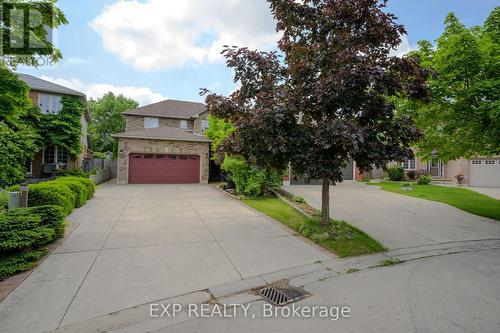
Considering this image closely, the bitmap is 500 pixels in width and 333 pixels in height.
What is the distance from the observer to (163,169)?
1928 cm

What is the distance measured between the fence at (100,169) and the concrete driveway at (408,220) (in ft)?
47.6

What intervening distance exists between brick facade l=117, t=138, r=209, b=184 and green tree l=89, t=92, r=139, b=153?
23.3 m

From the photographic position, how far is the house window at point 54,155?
18.4 meters

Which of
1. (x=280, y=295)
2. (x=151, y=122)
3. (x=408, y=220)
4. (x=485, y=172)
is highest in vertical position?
(x=151, y=122)

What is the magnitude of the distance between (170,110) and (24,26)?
2263cm

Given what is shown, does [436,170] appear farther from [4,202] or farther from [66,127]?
[66,127]

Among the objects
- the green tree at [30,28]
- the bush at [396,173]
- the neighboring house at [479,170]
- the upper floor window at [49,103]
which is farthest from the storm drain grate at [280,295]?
the bush at [396,173]

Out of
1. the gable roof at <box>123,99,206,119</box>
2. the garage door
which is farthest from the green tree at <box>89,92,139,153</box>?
the garage door

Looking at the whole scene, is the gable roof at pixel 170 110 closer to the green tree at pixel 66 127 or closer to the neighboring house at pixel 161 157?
the neighboring house at pixel 161 157

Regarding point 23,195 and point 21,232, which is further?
point 23,195

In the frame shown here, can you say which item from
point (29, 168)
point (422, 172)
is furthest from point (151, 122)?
point (422, 172)

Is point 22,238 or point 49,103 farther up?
point 49,103

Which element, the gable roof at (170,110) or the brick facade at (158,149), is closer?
the brick facade at (158,149)

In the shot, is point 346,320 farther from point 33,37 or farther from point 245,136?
point 33,37
